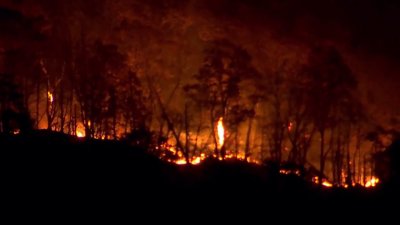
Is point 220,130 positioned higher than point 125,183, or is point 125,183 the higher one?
point 220,130

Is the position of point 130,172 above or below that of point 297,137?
below

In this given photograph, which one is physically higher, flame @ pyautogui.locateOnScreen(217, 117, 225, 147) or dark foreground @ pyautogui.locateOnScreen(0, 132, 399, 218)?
flame @ pyautogui.locateOnScreen(217, 117, 225, 147)

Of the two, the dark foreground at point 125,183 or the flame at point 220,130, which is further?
the flame at point 220,130

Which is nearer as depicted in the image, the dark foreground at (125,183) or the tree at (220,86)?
the dark foreground at (125,183)

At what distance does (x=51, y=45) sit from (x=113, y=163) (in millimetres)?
12330

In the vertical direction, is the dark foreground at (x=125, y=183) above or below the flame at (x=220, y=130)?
below

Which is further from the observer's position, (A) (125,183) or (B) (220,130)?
(B) (220,130)

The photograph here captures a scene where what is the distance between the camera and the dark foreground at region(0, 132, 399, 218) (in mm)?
9930

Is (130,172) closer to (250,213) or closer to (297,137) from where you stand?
(250,213)

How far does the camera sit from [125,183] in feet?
36.8

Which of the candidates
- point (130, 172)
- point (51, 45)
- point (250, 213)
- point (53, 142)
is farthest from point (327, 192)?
point (51, 45)

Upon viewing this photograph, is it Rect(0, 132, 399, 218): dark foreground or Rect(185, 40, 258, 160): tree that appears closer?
Rect(0, 132, 399, 218): dark foreground

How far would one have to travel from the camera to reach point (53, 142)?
482 inches

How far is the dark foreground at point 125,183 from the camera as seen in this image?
9.93 metres
